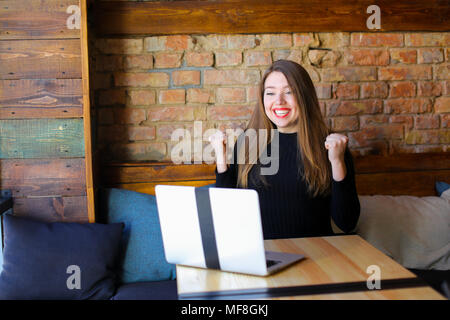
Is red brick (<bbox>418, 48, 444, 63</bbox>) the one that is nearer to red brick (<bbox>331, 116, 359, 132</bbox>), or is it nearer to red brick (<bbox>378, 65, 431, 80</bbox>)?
red brick (<bbox>378, 65, 431, 80</bbox>)

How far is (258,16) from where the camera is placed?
2242mm

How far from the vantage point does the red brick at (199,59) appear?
2.25 metres

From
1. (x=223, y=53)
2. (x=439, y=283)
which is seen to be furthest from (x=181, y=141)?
(x=439, y=283)

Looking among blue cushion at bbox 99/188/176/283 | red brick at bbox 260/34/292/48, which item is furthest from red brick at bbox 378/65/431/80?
blue cushion at bbox 99/188/176/283

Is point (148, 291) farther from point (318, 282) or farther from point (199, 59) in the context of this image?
point (199, 59)

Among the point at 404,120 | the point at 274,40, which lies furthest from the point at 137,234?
the point at 404,120

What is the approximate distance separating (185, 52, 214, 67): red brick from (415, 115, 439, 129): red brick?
1211 mm

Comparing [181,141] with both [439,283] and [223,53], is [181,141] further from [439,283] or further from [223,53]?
[439,283]

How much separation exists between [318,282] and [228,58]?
144 cm

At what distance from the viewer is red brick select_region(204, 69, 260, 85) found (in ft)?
7.45

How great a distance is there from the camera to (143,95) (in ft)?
7.38

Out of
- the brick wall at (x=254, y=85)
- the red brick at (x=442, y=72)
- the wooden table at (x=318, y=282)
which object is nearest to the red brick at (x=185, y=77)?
the brick wall at (x=254, y=85)

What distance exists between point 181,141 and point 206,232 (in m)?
1.20

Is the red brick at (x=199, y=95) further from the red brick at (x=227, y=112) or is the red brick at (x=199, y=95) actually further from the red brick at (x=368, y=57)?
the red brick at (x=368, y=57)
